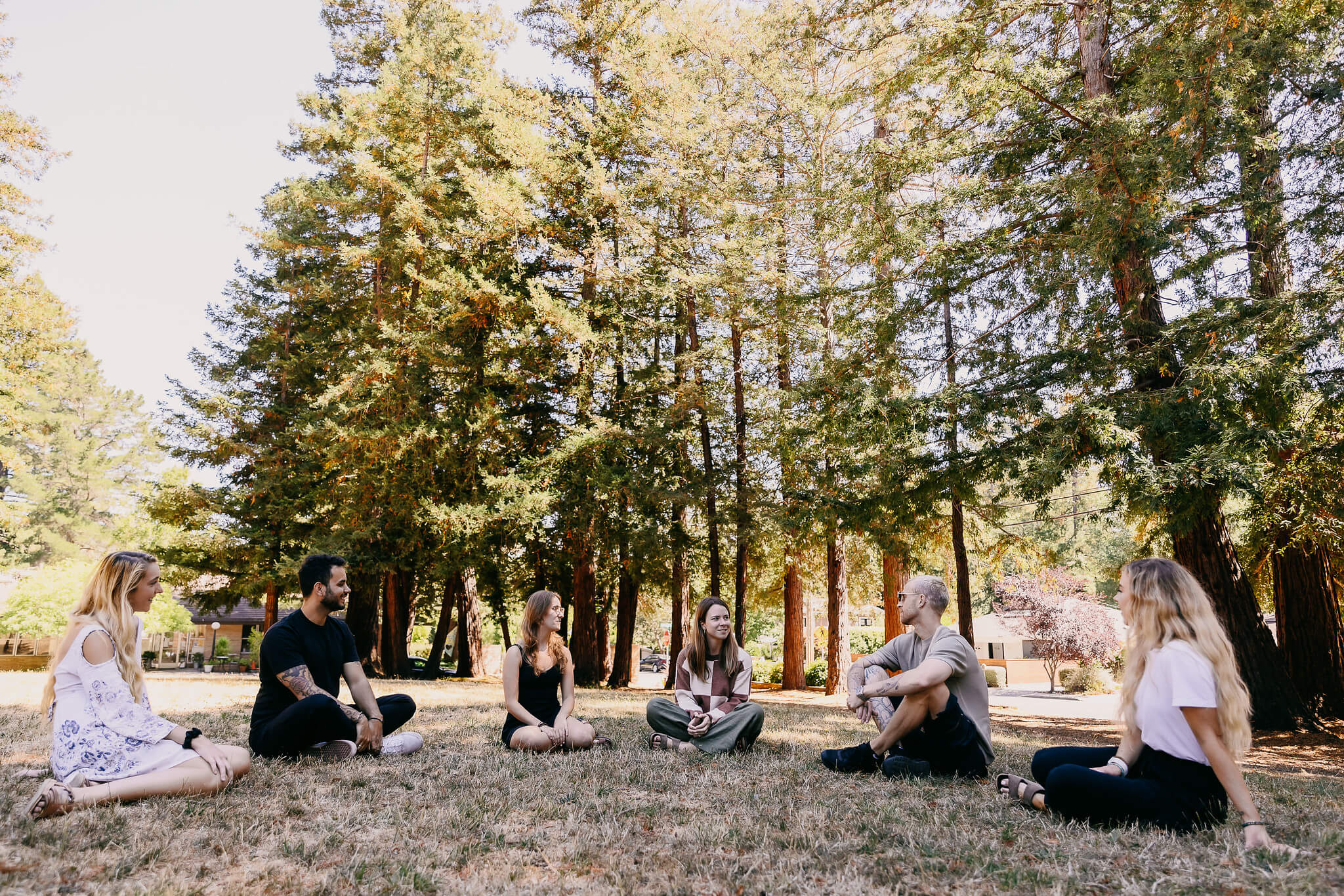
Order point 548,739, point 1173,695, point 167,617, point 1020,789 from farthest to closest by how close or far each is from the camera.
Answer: point 167,617 < point 548,739 < point 1020,789 < point 1173,695

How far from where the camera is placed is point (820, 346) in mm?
15625

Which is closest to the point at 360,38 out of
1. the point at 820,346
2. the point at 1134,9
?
the point at 820,346

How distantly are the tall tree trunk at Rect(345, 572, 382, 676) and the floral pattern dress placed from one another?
16.8 meters

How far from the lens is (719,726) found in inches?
236

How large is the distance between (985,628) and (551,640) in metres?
30.7

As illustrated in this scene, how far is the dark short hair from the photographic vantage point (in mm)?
5281

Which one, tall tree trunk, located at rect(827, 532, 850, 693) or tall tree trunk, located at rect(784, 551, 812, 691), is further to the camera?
tall tree trunk, located at rect(784, 551, 812, 691)

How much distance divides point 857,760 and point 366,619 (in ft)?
59.7

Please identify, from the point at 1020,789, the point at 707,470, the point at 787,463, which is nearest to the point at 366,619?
the point at 707,470

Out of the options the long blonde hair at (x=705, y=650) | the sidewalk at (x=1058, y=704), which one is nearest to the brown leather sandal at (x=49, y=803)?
the long blonde hair at (x=705, y=650)

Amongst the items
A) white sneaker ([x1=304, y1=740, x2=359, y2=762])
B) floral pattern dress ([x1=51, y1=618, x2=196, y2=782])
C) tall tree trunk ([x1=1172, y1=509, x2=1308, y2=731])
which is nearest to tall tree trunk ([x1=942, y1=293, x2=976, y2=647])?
tall tree trunk ([x1=1172, y1=509, x2=1308, y2=731])

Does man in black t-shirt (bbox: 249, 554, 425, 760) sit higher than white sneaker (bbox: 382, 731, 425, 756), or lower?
higher

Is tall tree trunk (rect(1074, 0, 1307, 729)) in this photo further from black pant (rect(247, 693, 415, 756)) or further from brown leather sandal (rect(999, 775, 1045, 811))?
black pant (rect(247, 693, 415, 756))

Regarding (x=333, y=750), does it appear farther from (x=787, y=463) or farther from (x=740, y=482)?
(x=740, y=482)
